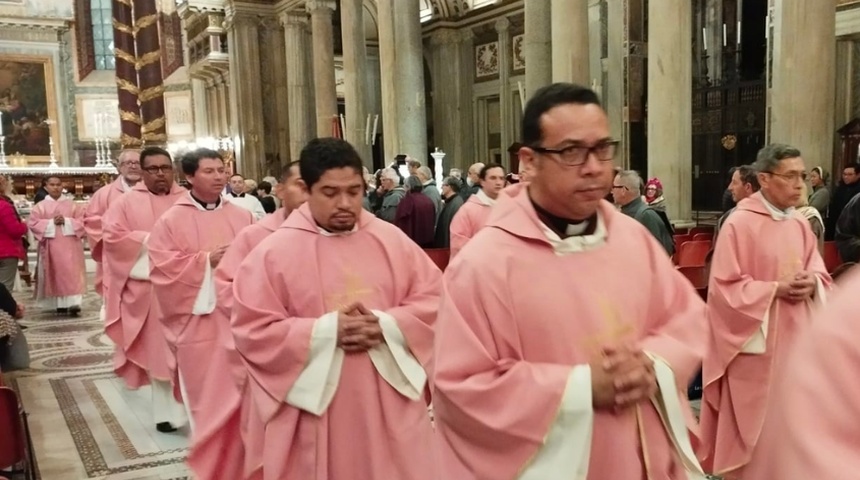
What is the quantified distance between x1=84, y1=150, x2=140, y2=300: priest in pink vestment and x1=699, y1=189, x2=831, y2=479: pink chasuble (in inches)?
231

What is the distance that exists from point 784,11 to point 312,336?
8.05m

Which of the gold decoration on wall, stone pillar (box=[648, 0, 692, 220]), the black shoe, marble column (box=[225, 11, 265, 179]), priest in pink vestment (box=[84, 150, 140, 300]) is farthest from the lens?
marble column (box=[225, 11, 265, 179])

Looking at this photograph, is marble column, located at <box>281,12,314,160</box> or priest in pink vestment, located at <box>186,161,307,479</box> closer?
priest in pink vestment, located at <box>186,161,307,479</box>

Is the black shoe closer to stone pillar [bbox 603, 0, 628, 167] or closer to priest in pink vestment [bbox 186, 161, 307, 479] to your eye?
priest in pink vestment [bbox 186, 161, 307, 479]

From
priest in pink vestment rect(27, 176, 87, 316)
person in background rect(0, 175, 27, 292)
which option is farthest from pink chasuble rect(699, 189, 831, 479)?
priest in pink vestment rect(27, 176, 87, 316)

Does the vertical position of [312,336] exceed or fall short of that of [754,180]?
it falls short

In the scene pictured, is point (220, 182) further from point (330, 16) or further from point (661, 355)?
point (330, 16)

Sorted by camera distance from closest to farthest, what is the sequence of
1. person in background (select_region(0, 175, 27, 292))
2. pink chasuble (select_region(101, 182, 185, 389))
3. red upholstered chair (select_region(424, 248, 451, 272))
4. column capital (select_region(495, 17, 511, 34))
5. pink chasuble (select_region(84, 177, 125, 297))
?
pink chasuble (select_region(101, 182, 185, 389)) → pink chasuble (select_region(84, 177, 125, 297)) → red upholstered chair (select_region(424, 248, 451, 272)) → person in background (select_region(0, 175, 27, 292)) → column capital (select_region(495, 17, 511, 34))

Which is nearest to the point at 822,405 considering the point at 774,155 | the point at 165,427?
the point at 774,155

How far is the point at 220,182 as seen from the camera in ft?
17.1

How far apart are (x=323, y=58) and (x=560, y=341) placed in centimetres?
1778

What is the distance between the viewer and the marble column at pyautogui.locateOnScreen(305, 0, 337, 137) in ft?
62.2

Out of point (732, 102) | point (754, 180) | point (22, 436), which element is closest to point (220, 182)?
point (22, 436)

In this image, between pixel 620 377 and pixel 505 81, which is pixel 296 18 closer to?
pixel 505 81
